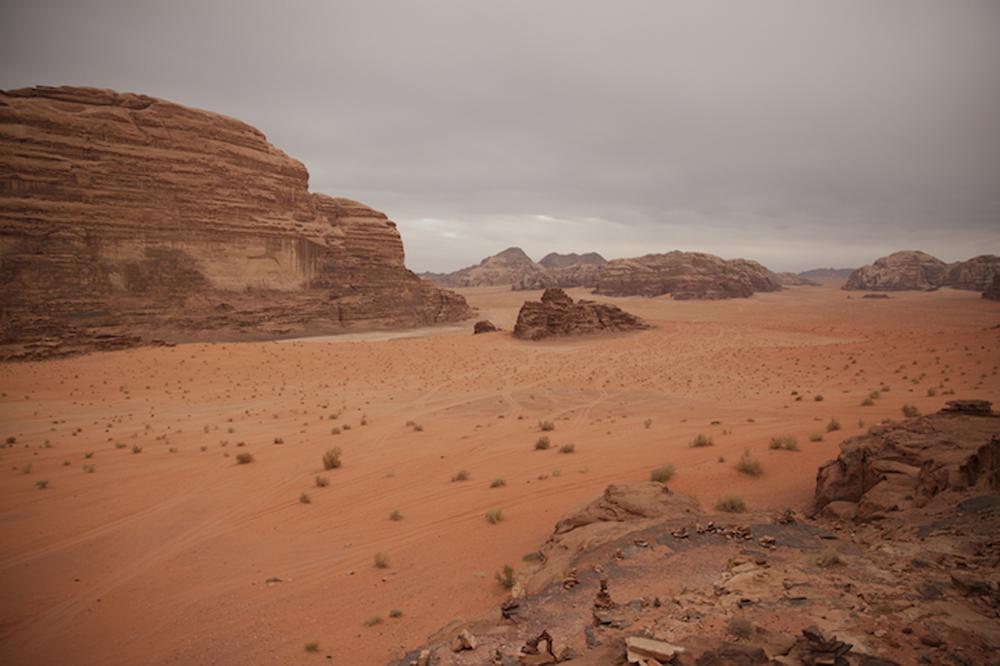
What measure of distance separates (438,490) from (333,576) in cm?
279

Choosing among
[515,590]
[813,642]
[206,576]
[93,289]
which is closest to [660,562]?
[515,590]

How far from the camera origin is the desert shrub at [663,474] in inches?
301

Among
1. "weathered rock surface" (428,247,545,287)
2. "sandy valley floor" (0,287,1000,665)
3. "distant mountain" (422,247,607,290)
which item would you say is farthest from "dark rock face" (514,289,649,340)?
"weathered rock surface" (428,247,545,287)

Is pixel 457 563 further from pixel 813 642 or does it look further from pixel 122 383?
→ pixel 122 383

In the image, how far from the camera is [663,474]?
7668 mm

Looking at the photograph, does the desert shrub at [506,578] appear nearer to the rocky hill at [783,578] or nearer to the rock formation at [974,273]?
the rocky hill at [783,578]

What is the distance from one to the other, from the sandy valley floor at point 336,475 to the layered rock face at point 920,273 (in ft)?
283

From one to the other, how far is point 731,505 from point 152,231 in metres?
39.8

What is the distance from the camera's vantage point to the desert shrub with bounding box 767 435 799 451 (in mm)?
8523

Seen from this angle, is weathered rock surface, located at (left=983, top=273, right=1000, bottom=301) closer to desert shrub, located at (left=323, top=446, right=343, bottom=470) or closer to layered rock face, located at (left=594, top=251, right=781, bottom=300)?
layered rock face, located at (left=594, top=251, right=781, bottom=300)

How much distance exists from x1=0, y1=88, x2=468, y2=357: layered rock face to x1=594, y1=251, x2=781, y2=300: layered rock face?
5519cm

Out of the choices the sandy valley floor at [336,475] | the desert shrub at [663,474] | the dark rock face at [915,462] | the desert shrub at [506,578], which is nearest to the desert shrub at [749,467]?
the sandy valley floor at [336,475]

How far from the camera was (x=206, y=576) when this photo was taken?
6.11m

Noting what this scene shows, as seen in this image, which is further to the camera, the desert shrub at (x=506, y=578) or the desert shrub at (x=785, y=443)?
the desert shrub at (x=785, y=443)
